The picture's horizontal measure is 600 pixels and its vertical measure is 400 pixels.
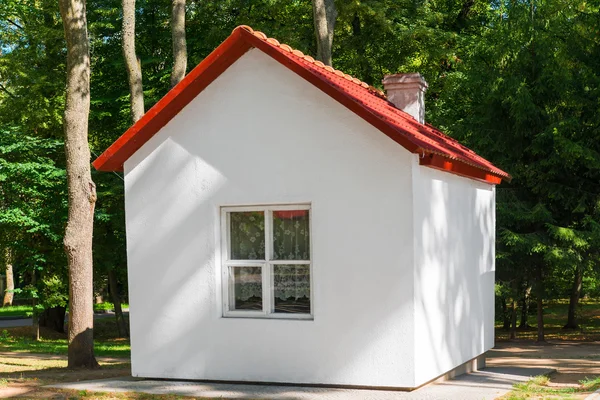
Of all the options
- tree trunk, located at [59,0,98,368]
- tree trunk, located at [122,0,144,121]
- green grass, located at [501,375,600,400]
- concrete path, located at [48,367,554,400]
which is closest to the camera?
concrete path, located at [48,367,554,400]

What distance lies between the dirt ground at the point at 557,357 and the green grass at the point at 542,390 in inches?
19.8

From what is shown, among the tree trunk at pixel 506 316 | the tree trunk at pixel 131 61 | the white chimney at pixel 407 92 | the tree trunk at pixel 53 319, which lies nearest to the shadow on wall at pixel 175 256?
the white chimney at pixel 407 92

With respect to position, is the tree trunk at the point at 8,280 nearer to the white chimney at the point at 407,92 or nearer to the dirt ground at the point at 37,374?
the dirt ground at the point at 37,374

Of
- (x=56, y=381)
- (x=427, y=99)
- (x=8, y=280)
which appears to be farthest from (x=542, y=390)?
(x=8, y=280)

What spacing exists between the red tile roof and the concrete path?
2718mm

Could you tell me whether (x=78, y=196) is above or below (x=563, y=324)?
above

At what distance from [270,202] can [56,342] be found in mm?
18789

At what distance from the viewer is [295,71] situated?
920cm

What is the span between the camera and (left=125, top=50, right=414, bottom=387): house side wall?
28.9ft

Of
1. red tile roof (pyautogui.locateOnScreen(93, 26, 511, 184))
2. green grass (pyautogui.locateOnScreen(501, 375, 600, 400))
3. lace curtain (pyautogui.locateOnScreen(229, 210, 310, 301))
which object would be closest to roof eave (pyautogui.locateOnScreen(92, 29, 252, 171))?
red tile roof (pyautogui.locateOnScreen(93, 26, 511, 184))

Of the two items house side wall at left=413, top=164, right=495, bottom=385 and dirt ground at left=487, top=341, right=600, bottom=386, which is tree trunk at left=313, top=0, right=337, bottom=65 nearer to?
house side wall at left=413, top=164, right=495, bottom=385

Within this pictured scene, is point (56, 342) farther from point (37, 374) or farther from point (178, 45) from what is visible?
point (37, 374)

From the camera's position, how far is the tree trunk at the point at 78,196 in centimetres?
1378

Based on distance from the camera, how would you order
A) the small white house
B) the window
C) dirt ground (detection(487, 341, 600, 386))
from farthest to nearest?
dirt ground (detection(487, 341, 600, 386)) → the window → the small white house
